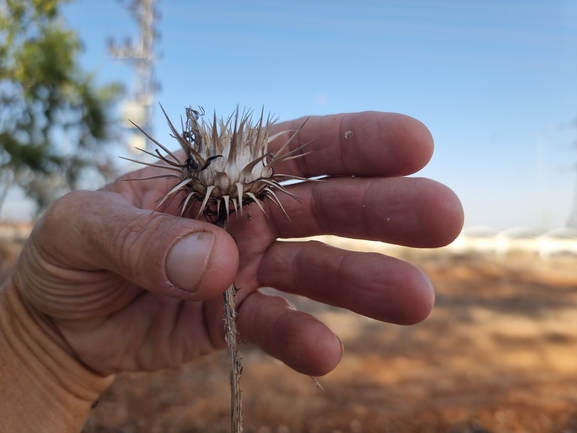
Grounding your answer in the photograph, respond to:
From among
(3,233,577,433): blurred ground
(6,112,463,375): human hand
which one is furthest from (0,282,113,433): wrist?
(3,233,577,433): blurred ground

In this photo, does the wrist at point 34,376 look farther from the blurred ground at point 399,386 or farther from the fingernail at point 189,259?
the blurred ground at point 399,386

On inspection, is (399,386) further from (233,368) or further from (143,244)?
(143,244)

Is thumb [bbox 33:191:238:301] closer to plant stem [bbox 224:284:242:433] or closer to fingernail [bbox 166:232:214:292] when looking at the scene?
fingernail [bbox 166:232:214:292]

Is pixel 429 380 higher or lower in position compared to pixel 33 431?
lower

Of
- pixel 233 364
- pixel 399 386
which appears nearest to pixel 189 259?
pixel 233 364

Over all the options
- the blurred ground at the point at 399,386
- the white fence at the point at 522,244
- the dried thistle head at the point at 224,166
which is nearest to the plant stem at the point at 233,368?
the dried thistle head at the point at 224,166

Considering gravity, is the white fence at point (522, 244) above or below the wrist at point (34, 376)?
below

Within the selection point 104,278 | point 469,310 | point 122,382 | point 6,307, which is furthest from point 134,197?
point 469,310

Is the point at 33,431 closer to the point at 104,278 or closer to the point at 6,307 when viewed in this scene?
the point at 6,307

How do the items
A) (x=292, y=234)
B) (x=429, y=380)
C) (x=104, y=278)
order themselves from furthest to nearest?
(x=429, y=380)
(x=292, y=234)
(x=104, y=278)
